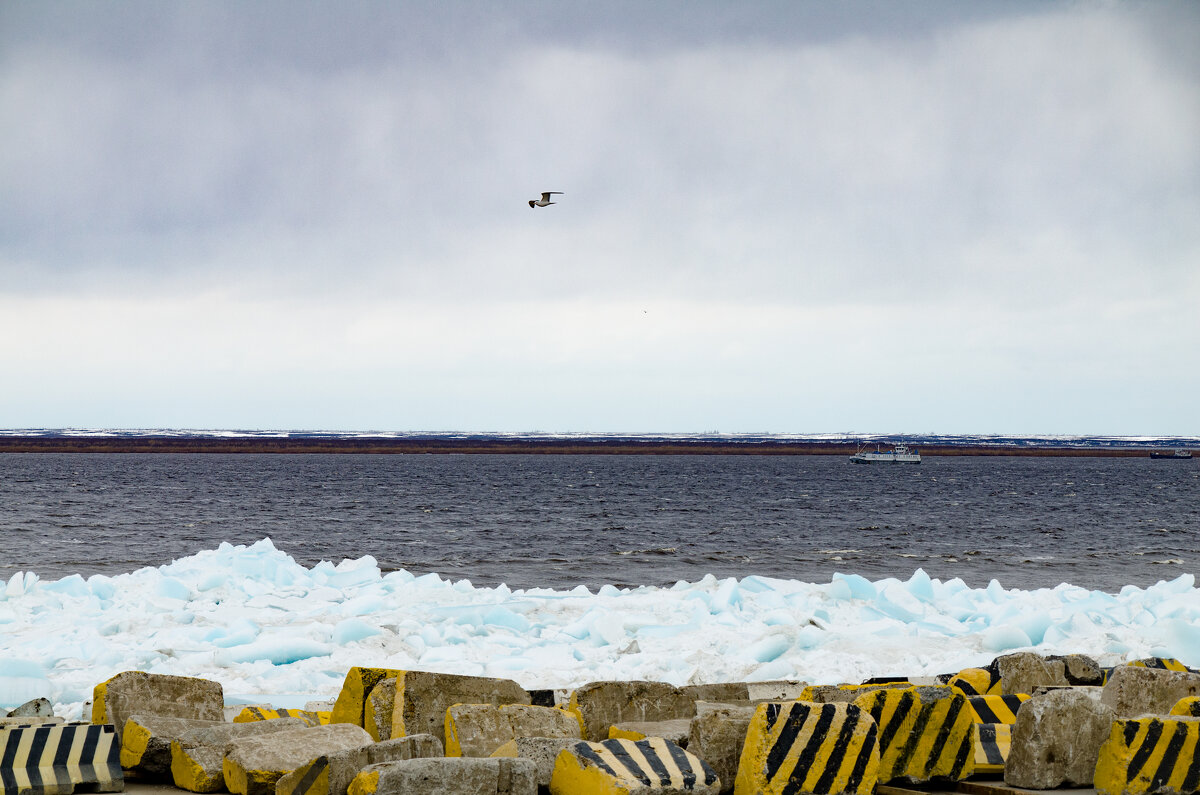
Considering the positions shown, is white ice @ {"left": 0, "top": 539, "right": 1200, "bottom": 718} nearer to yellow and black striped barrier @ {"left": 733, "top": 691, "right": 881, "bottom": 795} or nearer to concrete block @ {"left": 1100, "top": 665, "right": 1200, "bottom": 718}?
concrete block @ {"left": 1100, "top": 665, "right": 1200, "bottom": 718}

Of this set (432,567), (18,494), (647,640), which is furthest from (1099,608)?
(18,494)

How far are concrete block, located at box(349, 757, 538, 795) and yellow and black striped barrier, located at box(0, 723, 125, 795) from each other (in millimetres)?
1492

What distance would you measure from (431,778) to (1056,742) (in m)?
2.99

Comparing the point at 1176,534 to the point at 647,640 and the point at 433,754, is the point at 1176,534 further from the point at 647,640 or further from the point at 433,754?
the point at 433,754

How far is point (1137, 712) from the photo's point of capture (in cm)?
586

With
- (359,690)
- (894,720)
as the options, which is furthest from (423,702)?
(894,720)

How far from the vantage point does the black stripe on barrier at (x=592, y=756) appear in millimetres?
4305

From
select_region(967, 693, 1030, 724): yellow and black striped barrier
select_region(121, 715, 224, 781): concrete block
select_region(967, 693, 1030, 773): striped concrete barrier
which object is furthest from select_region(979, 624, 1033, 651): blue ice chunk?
select_region(121, 715, 224, 781): concrete block

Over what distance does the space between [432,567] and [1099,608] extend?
18321 mm

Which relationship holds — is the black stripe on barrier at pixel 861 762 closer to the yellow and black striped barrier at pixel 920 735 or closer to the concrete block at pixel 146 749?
the yellow and black striped barrier at pixel 920 735

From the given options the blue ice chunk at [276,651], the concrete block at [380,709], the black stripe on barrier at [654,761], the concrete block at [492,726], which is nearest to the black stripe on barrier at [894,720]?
the black stripe on barrier at [654,761]

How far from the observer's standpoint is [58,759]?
16.1 feet

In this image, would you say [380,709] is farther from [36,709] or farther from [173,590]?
[173,590]

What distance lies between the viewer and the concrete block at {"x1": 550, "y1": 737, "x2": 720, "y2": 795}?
4246 mm
